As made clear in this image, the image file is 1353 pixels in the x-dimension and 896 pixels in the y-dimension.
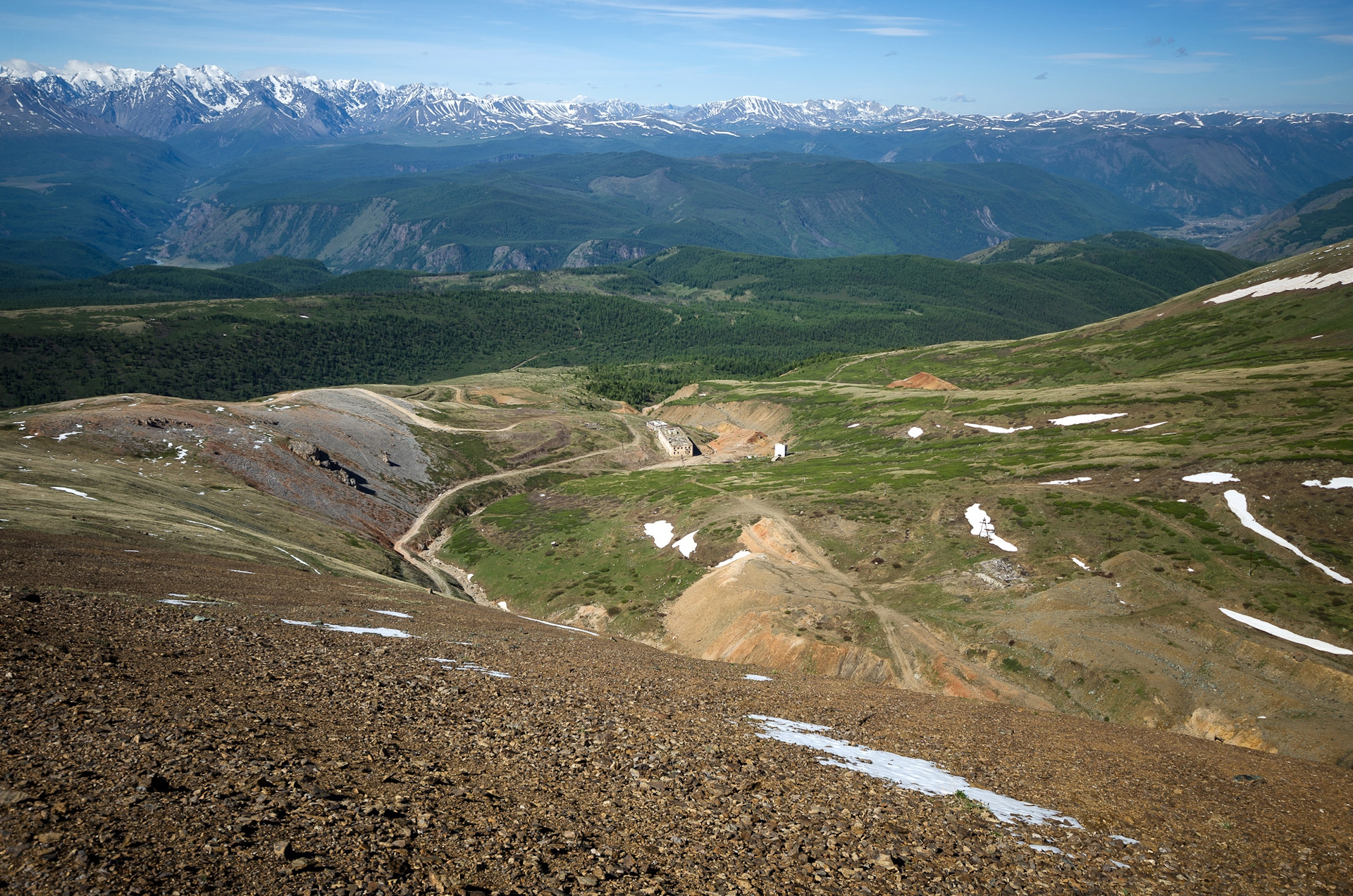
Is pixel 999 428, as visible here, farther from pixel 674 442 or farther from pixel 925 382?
pixel 674 442

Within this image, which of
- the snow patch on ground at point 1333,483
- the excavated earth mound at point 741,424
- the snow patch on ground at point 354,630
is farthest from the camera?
the excavated earth mound at point 741,424

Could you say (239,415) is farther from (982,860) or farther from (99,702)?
(982,860)

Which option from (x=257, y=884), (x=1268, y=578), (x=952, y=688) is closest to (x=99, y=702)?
(x=257, y=884)

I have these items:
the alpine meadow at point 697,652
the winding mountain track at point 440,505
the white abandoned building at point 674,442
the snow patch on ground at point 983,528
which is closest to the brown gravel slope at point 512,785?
the alpine meadow at point 697,652

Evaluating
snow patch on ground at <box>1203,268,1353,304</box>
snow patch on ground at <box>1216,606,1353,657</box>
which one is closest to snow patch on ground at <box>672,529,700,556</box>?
snow patch on ground at <box>1216,606,1353,657</box>

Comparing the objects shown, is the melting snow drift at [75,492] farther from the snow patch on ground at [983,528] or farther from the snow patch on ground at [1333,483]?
the snow patch on ground at [1333,483]

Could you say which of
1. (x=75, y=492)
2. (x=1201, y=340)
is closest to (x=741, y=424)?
(x=1201, y=340)
